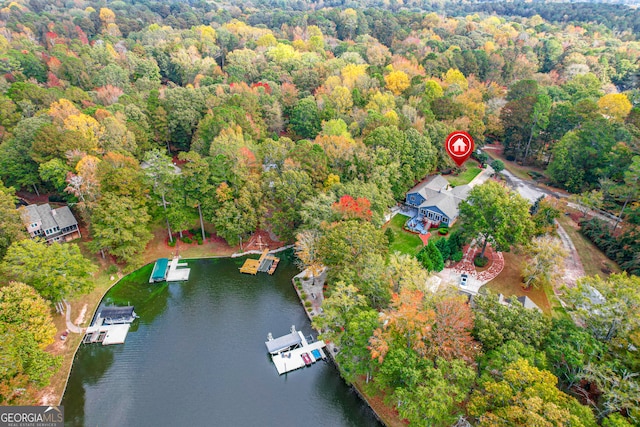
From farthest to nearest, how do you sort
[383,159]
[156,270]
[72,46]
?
[72,46] < [383,159] < [156,270]

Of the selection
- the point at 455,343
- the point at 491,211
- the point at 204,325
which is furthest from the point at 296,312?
the point at 491,211

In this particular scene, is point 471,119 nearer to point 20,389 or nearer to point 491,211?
point 491,211

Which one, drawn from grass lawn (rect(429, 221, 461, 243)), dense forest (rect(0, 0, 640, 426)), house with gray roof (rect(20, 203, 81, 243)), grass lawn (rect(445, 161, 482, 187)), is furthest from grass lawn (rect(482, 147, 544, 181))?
house with gray roof (rect(20, 203, 81, 243))

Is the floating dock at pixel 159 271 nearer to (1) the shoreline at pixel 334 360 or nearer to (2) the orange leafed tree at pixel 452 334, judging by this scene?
(1) the shoreline at pixel 334 360

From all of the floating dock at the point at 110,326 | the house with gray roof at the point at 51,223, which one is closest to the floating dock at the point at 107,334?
the floating dock at the point at 110,326

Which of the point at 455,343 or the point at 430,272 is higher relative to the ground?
the point at 455,343

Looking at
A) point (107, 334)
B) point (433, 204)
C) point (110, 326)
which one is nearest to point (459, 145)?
point (433, 204)
